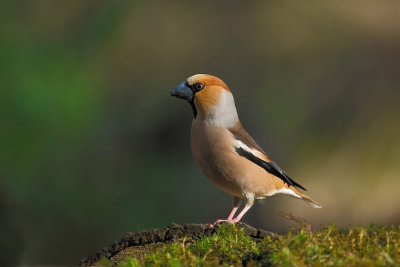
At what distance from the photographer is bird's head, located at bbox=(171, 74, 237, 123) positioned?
→ 15.5 ft

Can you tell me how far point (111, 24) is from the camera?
34.6 ft

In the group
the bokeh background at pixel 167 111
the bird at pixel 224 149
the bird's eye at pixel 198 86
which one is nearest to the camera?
the bird at pixel 224 149

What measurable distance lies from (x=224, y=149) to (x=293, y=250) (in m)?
2.16

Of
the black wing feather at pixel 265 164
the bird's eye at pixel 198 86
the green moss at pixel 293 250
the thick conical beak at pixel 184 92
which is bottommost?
the green moss at pixel 293 250

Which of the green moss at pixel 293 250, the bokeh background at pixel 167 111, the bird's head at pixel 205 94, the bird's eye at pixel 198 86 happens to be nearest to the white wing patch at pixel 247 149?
the bird's head at pixel 205 94

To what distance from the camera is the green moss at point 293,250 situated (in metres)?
2.29

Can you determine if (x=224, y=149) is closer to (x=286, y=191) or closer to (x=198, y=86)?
(x=198, y=86)

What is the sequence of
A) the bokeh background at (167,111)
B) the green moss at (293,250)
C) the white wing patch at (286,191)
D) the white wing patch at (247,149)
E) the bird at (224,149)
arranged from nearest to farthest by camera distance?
the green moss at (293,250) → the bird at (224,149) → the white wing patch at (247,149) → the white wing patch at (286,191) → the bokeh background at (167,111)

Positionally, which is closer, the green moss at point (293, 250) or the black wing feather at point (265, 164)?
the green moss at point (293, 250)

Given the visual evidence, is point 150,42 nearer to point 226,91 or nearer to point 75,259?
point 75,259

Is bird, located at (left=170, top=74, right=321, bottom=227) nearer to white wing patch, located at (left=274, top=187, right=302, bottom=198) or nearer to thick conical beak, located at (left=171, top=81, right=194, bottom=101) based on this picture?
thick conical beak, located at (left=171, top=81, right=194, bottom=101)

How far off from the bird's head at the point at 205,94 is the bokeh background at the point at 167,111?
359 centimetres

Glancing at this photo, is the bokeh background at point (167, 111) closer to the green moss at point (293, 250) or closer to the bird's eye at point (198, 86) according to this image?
the bird's eye at point (198, 86)

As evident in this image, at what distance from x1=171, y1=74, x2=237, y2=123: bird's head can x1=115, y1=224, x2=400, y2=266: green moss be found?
6.12 ft
